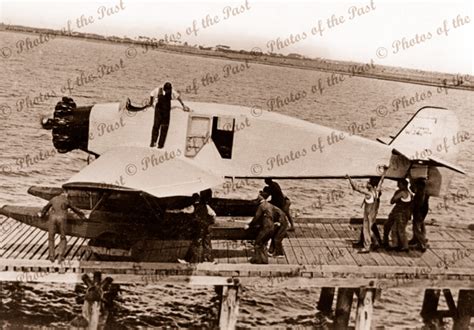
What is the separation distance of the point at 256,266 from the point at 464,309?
20.9ft

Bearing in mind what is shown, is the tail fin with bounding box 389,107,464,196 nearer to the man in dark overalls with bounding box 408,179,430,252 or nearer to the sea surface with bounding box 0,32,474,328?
the man in dark overalls with bounding box 408,179,430,252

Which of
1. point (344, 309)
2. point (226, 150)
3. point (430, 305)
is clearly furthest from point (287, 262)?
point (430, 305)

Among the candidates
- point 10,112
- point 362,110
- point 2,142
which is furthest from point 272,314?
point 362,110

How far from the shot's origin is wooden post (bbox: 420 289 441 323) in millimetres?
17656

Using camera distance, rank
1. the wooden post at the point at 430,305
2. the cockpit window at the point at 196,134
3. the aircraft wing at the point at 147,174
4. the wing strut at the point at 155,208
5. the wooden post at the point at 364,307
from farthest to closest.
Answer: the wooden post at the point at 430,305
the cockpit window at the point at 196,134
the wooden post at the point at 364,307
the wing strut at the point at 155,208
the aircraft wing at the point at 147,174

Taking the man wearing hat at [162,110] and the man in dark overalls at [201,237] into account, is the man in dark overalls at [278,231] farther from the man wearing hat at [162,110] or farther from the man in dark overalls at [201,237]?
the man wearing hat at [162,110]

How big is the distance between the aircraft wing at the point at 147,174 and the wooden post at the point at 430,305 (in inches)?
316

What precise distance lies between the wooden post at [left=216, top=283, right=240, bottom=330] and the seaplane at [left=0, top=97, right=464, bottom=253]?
122 cm

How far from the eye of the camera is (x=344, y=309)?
613 inches

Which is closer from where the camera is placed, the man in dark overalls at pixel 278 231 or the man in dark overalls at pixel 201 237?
the man in dark overalls at pixel 201 237

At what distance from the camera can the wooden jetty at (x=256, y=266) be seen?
12.3 meters

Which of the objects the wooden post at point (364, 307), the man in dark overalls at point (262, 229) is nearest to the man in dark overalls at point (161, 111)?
the man in dark overalls at point (262, 229)

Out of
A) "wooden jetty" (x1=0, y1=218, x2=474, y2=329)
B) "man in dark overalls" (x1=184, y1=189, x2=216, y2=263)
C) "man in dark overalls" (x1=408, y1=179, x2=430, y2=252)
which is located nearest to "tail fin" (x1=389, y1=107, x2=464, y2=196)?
"man in dark overalls" (x1=408, y1=179, x2=430, y2=252)

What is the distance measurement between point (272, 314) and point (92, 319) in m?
6.36
